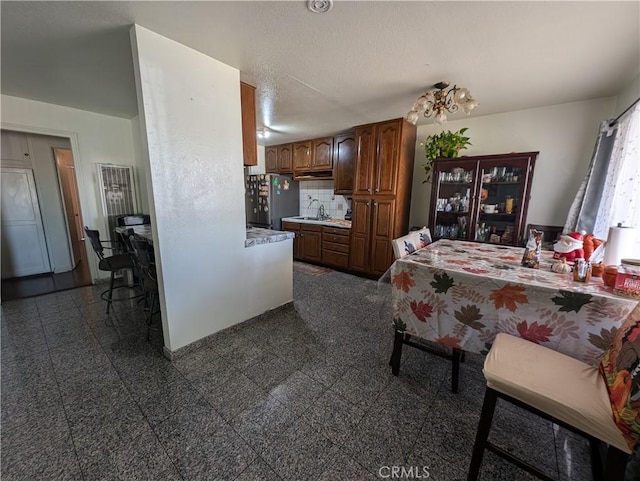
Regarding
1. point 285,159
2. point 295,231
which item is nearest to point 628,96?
point 295,231

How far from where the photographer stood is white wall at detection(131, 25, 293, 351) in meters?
1.64

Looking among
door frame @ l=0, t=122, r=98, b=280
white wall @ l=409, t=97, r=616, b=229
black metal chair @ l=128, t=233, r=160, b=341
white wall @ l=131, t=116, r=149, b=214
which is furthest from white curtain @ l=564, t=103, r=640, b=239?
door frame @ l=0, t=122, r=98, b=280

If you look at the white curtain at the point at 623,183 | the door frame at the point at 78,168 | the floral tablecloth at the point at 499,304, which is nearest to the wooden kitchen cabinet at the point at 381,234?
the floral tablecloth at the point at 499,304

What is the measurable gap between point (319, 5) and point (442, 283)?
1.70 metres

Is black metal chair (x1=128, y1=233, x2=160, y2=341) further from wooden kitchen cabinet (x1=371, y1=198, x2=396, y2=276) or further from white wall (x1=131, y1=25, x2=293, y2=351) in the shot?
wooden kitchen cabinet (x1=371, y1=198, x2=396, y2=276)

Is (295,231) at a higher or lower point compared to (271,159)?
lower

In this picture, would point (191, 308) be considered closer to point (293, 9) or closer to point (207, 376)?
point (207, 376)

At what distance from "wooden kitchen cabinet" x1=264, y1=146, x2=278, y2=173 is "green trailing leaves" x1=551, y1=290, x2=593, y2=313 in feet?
15.3

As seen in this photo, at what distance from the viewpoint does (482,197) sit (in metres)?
3.02

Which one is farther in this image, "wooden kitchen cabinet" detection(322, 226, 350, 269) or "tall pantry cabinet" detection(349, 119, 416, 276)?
"wooden kitchen cabinet" detection(322, 226, 350, 269)

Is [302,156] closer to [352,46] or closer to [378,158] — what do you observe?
[378,158]

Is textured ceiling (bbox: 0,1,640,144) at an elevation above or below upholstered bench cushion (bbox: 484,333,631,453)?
above

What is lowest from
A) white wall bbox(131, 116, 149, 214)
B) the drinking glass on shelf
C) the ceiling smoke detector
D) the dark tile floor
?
the dark tile floor

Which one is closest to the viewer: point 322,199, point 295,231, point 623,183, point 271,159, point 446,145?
point 623,183
